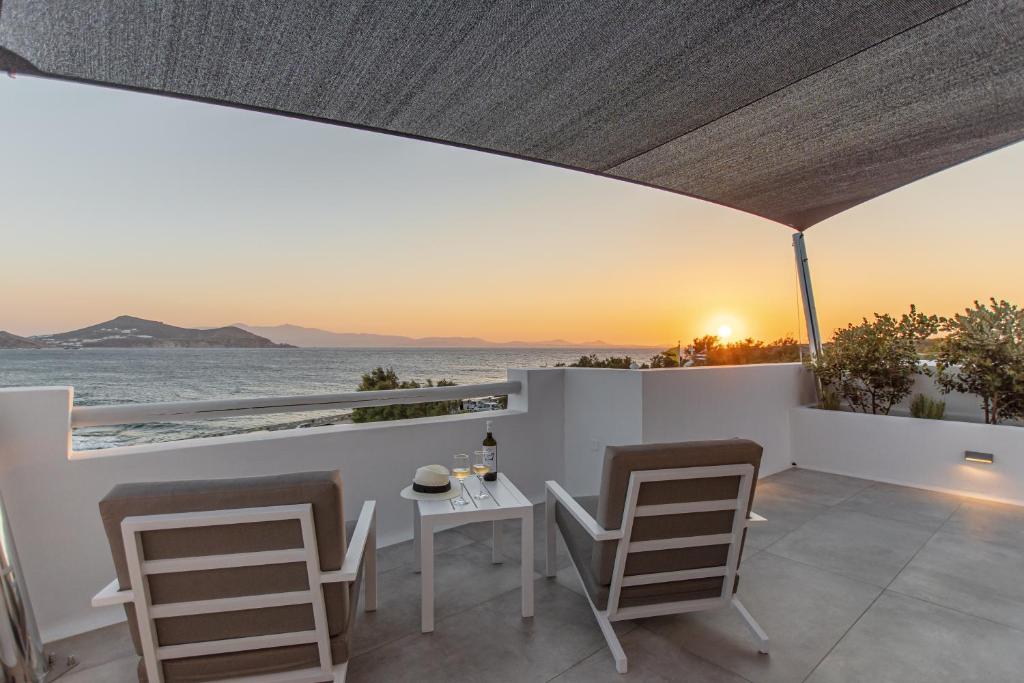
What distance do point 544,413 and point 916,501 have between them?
3.26 meters

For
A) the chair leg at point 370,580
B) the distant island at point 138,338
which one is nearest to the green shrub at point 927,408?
the chair leg at point 370,580

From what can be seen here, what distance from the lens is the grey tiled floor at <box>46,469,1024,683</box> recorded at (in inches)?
81.1

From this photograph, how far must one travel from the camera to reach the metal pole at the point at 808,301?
19.8ft

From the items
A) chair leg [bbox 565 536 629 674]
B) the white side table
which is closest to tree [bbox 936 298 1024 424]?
chair leg [bbox 565 536 629 674]

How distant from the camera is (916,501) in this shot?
13.9 feet

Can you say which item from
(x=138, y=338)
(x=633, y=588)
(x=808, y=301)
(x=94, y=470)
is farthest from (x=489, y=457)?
(x=138, y=338)

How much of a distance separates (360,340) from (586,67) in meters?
21.2

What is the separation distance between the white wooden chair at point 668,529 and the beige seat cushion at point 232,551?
3.52 ft

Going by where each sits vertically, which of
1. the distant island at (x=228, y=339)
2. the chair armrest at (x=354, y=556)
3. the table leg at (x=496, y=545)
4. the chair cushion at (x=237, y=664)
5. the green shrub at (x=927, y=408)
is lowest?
the table leg at (x=496, y=545)

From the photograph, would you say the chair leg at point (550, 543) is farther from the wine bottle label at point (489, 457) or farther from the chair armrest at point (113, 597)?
the chair armrest at point (113, 597)

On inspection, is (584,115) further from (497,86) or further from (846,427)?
(846,427)

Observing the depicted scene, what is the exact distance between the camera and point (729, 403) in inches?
184

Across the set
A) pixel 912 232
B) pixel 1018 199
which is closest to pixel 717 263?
pixel 912 232

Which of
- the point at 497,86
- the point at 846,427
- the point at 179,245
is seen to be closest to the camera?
the point at 497,86
